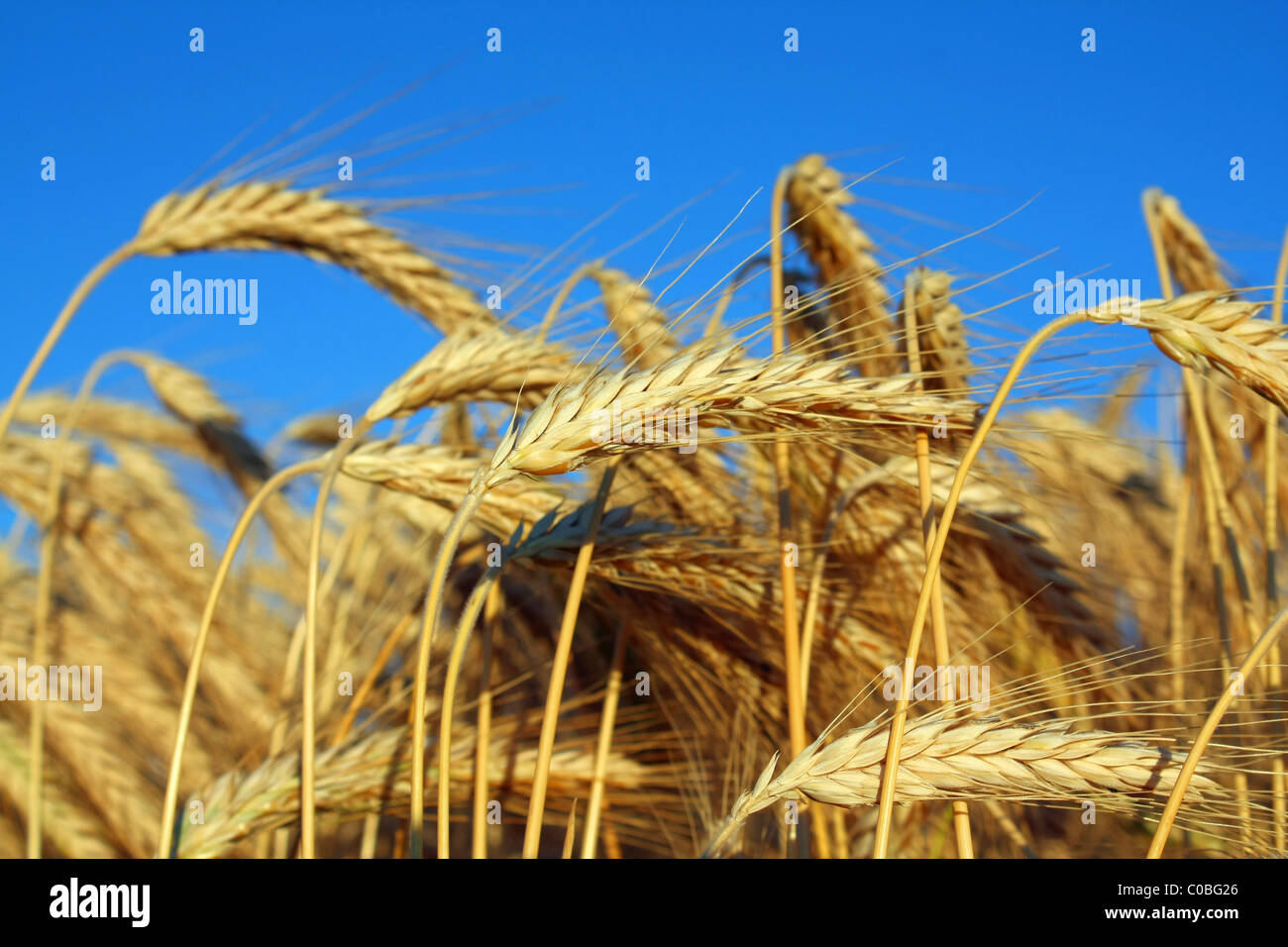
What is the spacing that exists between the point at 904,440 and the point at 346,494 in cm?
436

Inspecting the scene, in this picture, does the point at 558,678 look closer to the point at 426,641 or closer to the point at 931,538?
the point at 426,641

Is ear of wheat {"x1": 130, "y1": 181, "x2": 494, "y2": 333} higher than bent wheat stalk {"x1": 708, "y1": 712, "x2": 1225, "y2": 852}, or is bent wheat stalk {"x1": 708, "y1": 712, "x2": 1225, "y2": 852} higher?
ear of wheat {"x1": 130, "y1": 181, "x2": 494, "y2": 333}

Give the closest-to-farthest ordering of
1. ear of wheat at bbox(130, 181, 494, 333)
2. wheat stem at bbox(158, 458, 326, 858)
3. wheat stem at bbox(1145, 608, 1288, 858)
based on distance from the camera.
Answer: wheat stem at bbox(1145, 608, 1288, 858), wheat stem at bbox(158, 458, 326, 858), ear of wheat at bbox(130, 181, 494, 333)

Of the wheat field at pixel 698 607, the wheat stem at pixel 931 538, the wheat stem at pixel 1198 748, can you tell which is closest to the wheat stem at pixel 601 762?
the wheat field at pixel 698 607

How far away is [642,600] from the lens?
2078 mm

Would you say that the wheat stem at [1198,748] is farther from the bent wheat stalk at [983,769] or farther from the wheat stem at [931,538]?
the wheat stem at [931,538]

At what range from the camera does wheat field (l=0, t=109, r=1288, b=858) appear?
1.41 m

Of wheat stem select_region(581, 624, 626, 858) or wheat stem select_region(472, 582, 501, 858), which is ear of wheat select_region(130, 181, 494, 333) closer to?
wheat stem select_region(472, 582, 501, 858)

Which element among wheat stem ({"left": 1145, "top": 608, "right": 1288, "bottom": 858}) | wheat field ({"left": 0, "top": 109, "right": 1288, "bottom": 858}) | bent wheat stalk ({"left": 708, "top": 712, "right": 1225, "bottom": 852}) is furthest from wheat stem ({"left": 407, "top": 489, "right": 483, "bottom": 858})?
wheat stem ({"left": 1145, "top": 608, "right": 1288, "bottom": 858})

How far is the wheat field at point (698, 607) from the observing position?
1406 mm

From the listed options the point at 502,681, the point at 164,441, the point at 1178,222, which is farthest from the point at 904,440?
the point at 164,441

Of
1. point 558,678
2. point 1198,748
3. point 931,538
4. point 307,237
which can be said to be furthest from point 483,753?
point 307,237
